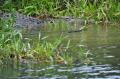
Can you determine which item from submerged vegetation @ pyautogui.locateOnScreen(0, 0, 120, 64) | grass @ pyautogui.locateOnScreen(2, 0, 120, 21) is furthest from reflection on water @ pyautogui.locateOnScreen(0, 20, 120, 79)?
grass @ pyautogui.locateOnScreen(2, 0, 120, 21)

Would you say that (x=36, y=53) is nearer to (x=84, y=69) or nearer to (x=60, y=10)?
(x=84, y=69)

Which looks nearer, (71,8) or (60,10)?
(71,8)

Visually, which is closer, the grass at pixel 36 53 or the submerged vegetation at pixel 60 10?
the grass at pixel 36 53

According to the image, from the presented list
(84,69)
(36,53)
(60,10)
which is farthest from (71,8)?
(84,69)

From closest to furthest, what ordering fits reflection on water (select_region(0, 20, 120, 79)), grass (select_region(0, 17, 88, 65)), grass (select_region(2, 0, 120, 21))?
reflection on water (select_region(0, 20, 120, 79)) → grass (select_region(0, 17, 88, 65)) → grass (select_region(2, 0, 120, 21))

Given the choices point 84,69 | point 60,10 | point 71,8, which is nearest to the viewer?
point 84,69

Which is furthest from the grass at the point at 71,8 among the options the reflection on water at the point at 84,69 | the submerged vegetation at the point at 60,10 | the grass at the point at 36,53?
the grass at the point at 36,53

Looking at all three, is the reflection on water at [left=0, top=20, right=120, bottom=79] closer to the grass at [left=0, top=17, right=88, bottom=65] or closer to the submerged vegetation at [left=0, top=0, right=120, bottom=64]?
the grass at [left=0, top=17, right=88, bottom=65]

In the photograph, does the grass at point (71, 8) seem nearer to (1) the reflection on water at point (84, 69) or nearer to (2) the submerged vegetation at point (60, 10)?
(2) the submerged vegetation at point (60, 10)

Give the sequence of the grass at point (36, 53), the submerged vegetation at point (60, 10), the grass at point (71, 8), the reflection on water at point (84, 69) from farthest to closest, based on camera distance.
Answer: the grass at point (71, 8)
the submerged vegetation at point (60, 10)
the grass at point (36, 53)
the reflection on water at point (84, 69)

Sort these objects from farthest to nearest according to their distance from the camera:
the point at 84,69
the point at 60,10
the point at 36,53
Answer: the point at 60,10
the point at 36,53
the point at 84,69

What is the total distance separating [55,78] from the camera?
762 cm

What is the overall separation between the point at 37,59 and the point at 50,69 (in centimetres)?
82

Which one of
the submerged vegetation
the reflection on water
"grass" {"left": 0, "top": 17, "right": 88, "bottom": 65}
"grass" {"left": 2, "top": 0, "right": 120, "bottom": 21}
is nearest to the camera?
the reflection on water
